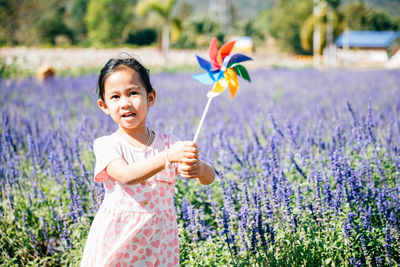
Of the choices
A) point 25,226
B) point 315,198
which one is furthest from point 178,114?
point 315,198

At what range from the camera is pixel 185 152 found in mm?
1535

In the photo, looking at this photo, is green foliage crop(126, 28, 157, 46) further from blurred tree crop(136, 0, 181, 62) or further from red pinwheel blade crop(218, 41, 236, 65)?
red pinwheel blade crop(218, 41, 236, 65)

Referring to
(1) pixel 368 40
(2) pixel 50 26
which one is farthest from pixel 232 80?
(1) pixel 368 40

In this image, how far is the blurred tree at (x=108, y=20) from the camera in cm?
4794

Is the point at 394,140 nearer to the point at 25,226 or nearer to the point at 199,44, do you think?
the point at 25,226

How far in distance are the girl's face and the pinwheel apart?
281mm

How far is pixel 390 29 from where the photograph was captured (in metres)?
78.2

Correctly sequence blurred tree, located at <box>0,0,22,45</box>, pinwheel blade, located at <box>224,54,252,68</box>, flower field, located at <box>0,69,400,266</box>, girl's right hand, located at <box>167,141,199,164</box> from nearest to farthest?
girl's right hand, located at <box>167,141,199,164</box> → pinwheel blade, located at <box>224,54,252,68</box> → flower field, located at <box>0,69,400,266</box> → blurred tree, located at <box>0,0,22,45</box>

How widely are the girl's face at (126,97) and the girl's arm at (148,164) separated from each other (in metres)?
0.19

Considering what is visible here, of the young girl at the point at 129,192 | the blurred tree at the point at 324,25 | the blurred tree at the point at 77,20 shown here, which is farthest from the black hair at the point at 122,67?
the blurred tree at the point at 77,20

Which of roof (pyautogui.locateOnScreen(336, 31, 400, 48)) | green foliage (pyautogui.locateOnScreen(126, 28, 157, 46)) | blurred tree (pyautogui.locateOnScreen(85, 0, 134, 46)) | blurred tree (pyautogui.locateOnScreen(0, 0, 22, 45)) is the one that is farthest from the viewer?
roof (pyautogui.locateOnScreen(336, 31, 400, 48))

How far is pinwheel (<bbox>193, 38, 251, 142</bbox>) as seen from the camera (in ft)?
5.61

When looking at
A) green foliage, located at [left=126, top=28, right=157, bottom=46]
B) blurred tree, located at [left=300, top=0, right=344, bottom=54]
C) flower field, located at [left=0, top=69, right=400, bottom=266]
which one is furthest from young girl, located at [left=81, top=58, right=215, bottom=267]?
green foliage, located at [left=126, top=28, right=157, bottom=46]

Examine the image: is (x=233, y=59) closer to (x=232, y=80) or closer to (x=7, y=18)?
(x=232, y=80)
